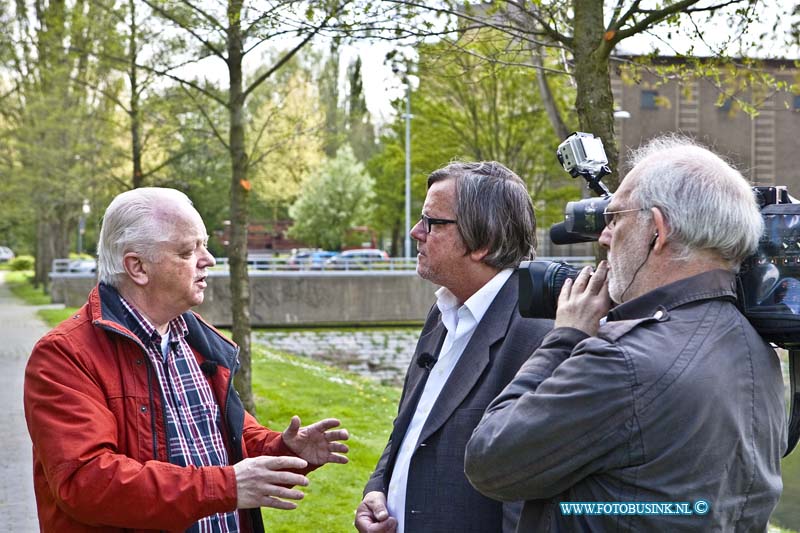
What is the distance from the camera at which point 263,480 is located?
8.96 feet

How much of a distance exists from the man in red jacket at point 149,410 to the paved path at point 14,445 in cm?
367

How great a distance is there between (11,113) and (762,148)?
118 ft

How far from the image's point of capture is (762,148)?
1886 inches

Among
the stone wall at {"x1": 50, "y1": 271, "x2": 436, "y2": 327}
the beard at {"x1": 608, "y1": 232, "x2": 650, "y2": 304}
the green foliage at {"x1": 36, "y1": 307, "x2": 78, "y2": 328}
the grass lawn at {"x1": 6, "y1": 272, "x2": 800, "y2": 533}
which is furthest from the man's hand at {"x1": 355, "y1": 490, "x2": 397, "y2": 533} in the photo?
the stone wall at {"x1": 50, "y1": 271, "x2": 436, "y2": 327}

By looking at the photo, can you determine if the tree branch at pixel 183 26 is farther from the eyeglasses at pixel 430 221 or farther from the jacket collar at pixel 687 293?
the jacket collar at pixel 687 293

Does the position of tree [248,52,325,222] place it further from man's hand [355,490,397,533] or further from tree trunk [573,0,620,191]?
man's hand [355,490,397,533]

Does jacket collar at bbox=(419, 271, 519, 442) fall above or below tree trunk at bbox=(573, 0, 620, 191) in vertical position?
below

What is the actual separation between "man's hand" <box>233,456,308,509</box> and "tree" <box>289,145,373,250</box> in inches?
1816

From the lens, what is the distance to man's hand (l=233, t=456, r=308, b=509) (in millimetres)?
2711

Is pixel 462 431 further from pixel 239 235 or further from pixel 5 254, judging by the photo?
pixel 5 254

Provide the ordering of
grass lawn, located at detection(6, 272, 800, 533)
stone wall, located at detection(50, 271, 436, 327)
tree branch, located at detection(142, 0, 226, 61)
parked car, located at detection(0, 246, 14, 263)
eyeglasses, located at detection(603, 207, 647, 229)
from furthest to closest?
1. parked car, located at detection(0, 246, 14, 263)
2. stone wall, located at detection(50, 271, 436, 327)
3. tree branch, located at detection(142, 0, 226, 61)
4. grass lawn, located at detection(6, 272, 800, 533)
5. eyeglasses, located at detection(603, 207, 647, 229)

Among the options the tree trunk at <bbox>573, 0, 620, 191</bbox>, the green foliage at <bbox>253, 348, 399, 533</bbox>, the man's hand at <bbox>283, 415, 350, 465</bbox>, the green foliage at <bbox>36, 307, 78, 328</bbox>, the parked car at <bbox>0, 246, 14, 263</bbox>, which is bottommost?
the parked car at <bbox>0, 246, 14, 263</bbox>

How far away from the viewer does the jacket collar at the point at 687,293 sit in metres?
2.11

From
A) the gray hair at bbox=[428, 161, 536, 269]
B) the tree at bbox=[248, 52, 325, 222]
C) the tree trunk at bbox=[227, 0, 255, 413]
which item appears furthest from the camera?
the tree at bbox=[248, 52, 325, 222]
